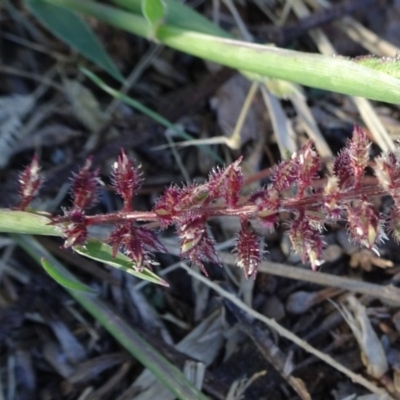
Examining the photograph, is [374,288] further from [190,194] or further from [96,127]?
[96,127]

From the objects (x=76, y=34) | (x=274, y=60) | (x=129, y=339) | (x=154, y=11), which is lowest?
(x=129, y=339)

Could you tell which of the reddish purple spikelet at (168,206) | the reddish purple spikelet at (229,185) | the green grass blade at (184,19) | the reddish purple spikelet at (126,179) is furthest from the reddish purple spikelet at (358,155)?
the green grass blade at (184,19)

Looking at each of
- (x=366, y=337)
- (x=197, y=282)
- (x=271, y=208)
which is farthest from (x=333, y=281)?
(x=271, y=208)

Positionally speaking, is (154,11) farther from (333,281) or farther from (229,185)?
(333,281)

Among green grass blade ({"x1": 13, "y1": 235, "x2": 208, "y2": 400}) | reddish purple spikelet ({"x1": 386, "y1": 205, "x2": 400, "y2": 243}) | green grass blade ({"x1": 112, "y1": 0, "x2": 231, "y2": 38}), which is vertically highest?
green grass blade ({"x1": 112, "y1": 0, "x2": 231, "y2": 38})

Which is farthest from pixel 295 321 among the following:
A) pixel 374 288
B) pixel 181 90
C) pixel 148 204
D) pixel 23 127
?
pixel 23 127

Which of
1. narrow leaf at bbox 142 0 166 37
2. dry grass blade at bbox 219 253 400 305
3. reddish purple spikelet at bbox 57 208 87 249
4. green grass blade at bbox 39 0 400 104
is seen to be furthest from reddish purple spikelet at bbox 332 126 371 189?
narrow leaf at bbox 142 0 166 37

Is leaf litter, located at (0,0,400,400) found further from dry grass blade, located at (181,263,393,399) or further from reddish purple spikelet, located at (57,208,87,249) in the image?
reddish purple spikelet, located at (57,208,87,249)
